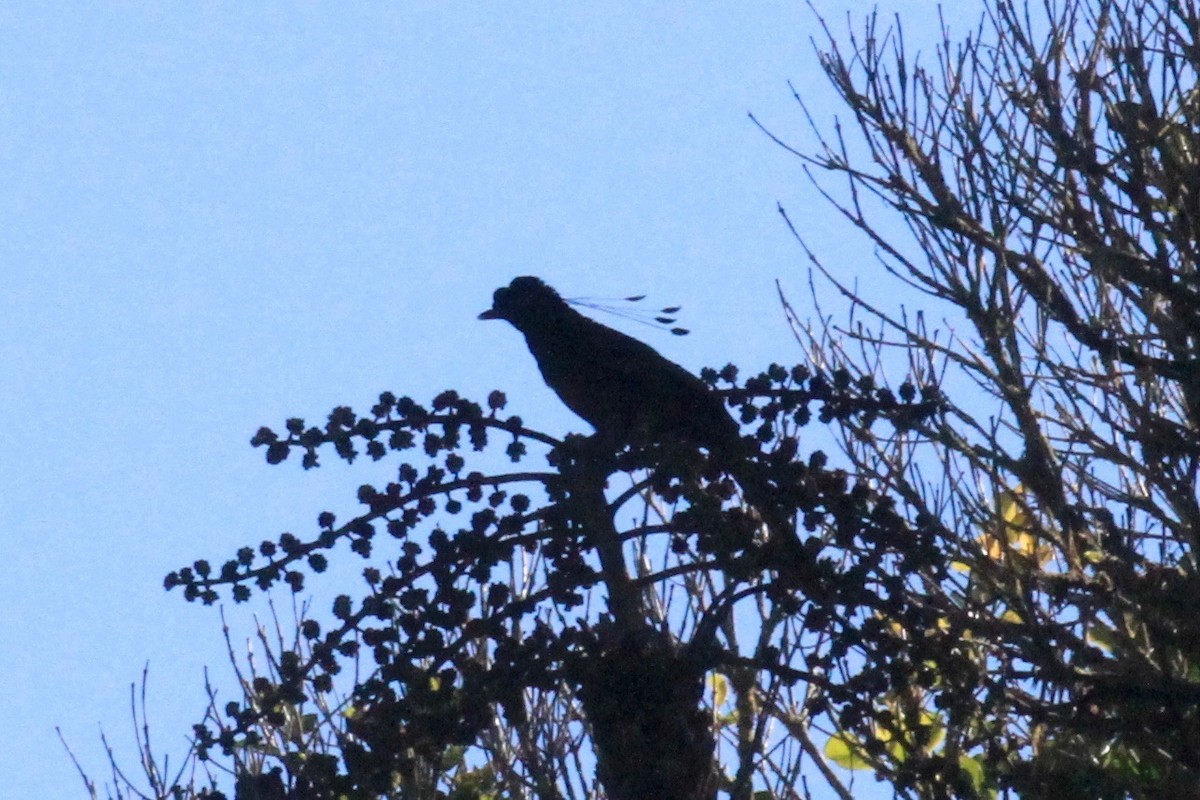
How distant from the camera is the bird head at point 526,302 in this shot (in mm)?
5793

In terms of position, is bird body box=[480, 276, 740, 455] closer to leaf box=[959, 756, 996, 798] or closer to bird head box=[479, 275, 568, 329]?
bird head box=[479, 275, 568, 329]

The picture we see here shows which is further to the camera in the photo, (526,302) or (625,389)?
(526,302)

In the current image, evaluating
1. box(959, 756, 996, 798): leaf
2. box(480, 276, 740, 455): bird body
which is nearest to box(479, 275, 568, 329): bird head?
box(480, 276, 740, 455): bird body

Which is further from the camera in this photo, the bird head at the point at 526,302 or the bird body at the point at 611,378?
the bird head at the point at 526,302

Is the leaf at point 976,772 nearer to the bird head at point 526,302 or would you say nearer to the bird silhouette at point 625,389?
the bird silhouette at point 625,389

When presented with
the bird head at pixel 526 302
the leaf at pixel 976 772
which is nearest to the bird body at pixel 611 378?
the bird head at pixel 526 302

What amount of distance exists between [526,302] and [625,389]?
0.96 metres

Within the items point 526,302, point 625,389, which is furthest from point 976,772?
point 526,302

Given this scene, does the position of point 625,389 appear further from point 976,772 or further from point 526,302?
point 976,772

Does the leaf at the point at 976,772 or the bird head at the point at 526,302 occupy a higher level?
the bird head at the point at 526,302

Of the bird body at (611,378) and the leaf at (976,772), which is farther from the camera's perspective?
the leaf at (976,772)

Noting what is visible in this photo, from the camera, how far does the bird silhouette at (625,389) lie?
155 inches

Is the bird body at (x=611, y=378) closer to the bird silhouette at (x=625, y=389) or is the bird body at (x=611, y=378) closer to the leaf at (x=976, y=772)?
the bird silhouette at (x=625, y=389)

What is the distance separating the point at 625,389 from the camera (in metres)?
4.96
